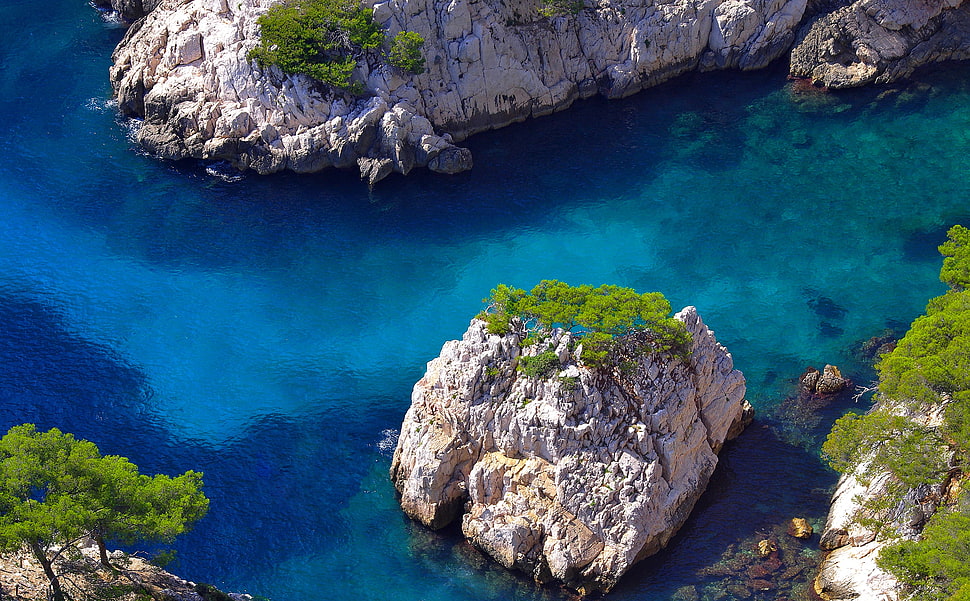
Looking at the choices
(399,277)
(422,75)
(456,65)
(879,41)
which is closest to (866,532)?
(399,277)

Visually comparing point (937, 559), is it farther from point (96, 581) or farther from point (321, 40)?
point (321, 40)

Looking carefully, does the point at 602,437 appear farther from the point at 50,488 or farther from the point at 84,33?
the point at 84,33

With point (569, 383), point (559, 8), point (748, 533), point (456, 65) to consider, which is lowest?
point (748, 533)

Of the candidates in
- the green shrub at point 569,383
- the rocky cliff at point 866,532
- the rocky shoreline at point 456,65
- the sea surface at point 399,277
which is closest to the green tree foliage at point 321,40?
the rocky shoreline at point 456,65

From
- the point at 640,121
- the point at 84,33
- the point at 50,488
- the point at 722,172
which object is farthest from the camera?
the point at 84,33

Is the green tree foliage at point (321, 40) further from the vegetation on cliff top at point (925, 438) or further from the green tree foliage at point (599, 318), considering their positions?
the vegetation on cliff top at point (925, 438)

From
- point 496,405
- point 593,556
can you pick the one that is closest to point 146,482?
point 496,405
